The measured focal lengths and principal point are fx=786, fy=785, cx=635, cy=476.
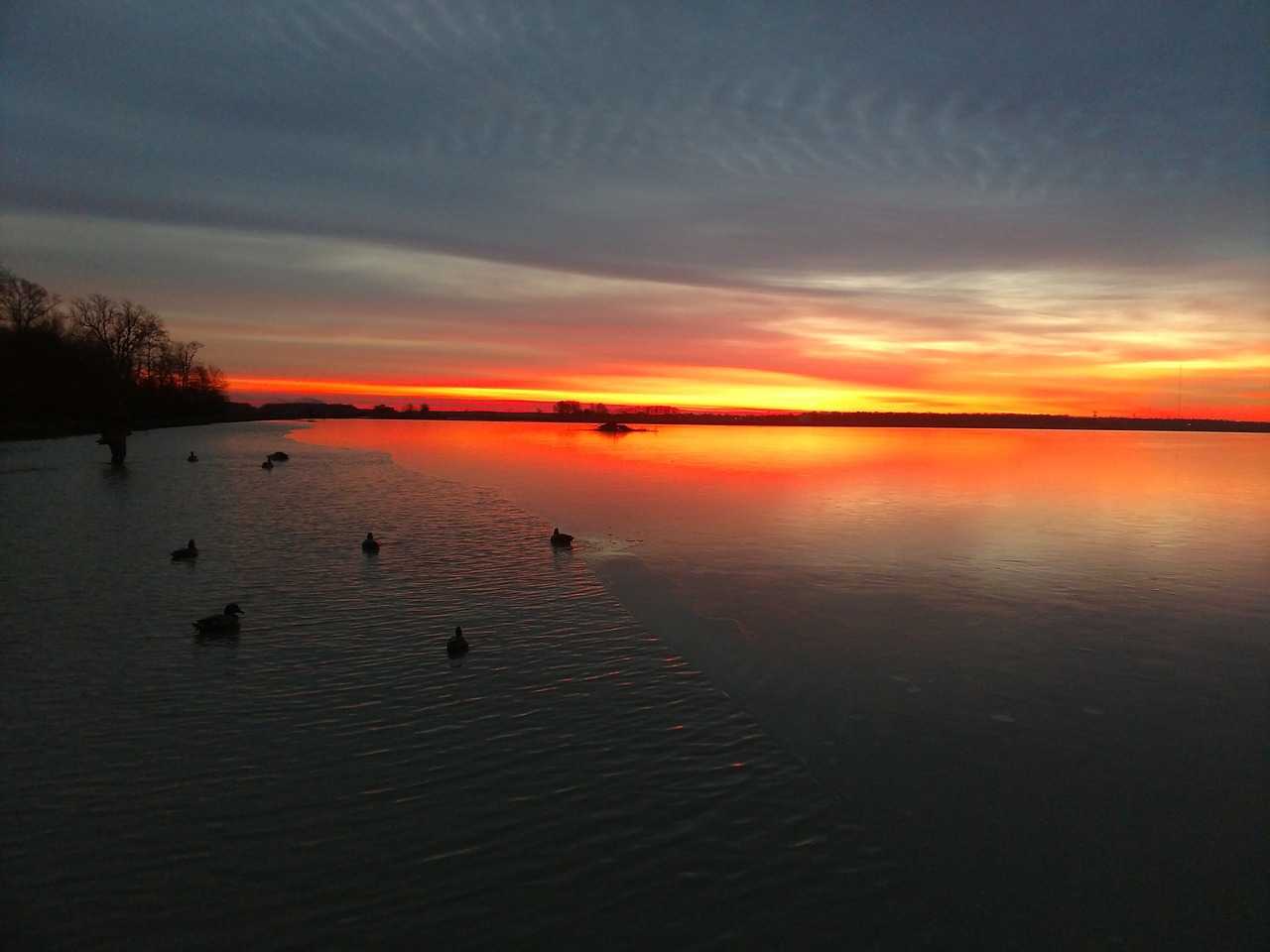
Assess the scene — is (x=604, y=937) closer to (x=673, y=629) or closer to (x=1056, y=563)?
(x=673, y=629)

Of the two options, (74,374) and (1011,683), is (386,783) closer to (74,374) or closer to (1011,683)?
(1011,683)

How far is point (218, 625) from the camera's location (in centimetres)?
1264

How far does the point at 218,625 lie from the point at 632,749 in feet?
25.3

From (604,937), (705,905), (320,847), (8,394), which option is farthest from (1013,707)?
(8,394)

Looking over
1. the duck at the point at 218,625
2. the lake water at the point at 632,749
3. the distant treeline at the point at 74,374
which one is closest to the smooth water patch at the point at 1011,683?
the lake water at the point at 632,749

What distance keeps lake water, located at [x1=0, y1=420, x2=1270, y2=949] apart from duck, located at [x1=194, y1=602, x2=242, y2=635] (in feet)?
1.08

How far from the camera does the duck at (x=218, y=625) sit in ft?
41.1

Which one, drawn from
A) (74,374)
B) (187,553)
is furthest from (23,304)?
(187,553)

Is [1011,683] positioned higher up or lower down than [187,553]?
lower down

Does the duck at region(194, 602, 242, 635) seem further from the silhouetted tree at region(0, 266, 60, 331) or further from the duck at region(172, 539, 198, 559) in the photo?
the silhouetted tree at region(0, 266, 60, 331)

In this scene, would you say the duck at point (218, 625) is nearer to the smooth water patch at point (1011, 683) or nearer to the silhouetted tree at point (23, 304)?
the smooth water patch at point (1011, 683)

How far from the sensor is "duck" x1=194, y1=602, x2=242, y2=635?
12539mm

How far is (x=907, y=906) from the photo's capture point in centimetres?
636

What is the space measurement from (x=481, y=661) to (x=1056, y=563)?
16.1m
